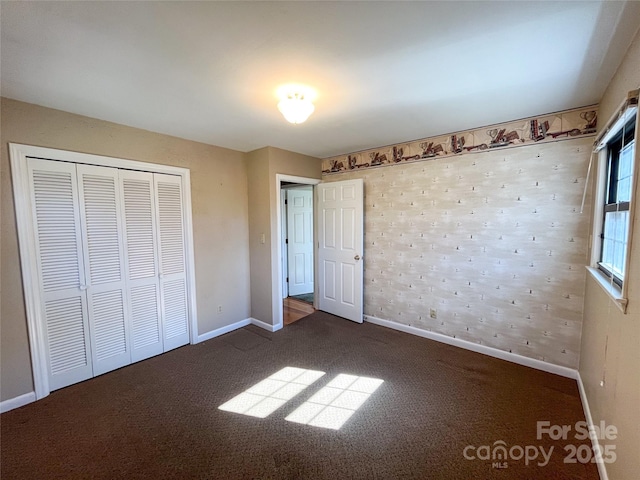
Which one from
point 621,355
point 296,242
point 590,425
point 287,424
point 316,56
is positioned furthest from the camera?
point 296,242

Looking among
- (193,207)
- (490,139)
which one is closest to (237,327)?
(193,207)

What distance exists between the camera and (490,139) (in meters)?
2.75

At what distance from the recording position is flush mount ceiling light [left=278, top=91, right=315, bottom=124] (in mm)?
1934

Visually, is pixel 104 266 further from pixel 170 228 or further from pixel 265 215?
pixel 265 215

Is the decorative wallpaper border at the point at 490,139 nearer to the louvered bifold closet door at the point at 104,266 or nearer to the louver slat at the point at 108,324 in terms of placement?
the louvered bifold closet door at the point at 104,266

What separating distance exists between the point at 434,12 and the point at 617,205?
5.75 feet

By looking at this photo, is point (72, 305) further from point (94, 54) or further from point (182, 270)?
point (94, 54)

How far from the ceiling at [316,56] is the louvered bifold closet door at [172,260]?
75cm

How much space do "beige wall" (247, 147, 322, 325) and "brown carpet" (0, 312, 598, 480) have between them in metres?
0.91

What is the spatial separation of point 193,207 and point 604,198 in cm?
390

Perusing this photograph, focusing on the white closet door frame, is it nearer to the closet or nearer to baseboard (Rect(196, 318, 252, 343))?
the closet

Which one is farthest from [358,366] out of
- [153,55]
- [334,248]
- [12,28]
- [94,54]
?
[12,28]

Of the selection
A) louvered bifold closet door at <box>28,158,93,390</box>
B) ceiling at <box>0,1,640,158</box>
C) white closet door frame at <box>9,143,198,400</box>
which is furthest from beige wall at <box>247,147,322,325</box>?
louvered bifold closet door at <box>28,158,93,390</box>

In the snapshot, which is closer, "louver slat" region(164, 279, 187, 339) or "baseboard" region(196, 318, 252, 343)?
"louver slat" region(164, 279, 187, 339)
